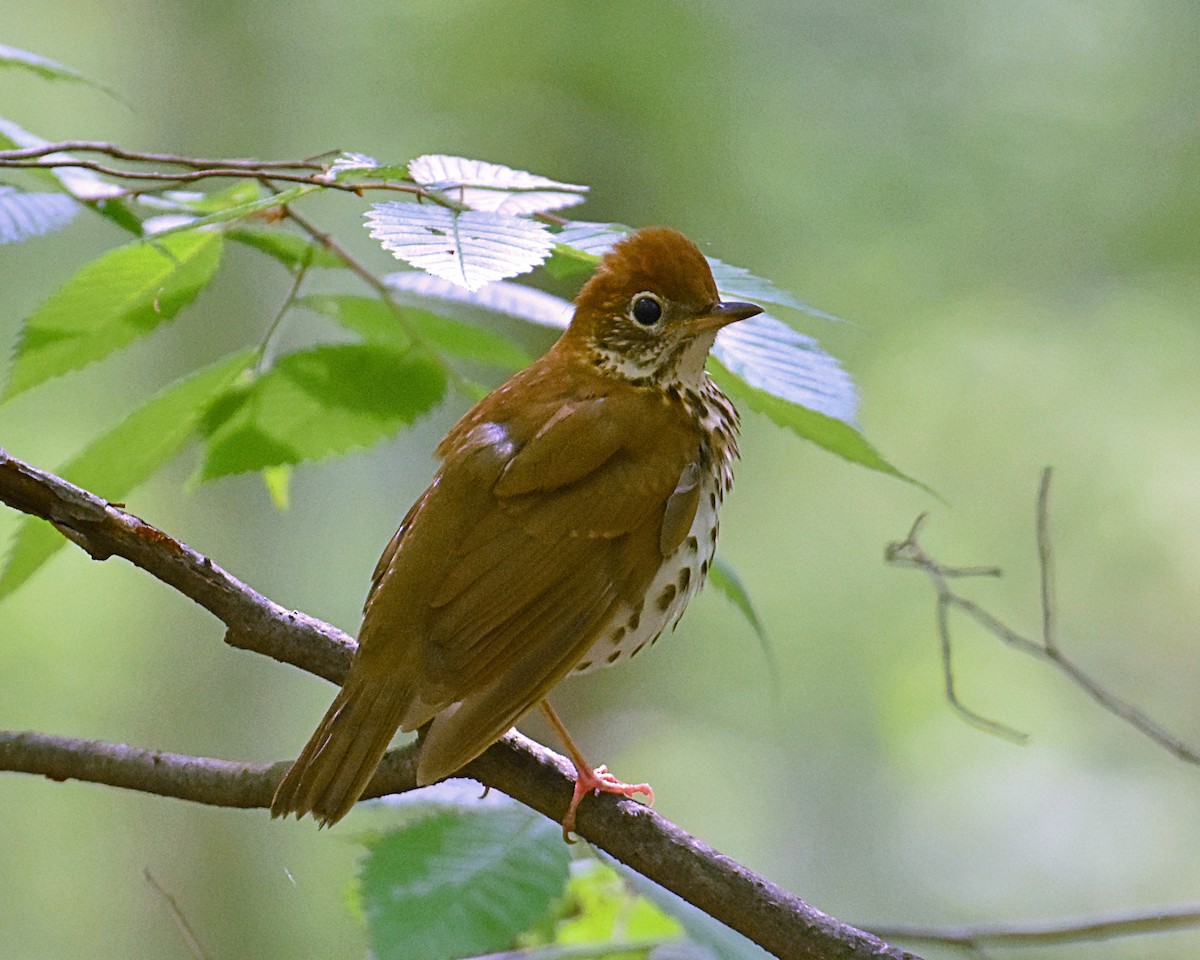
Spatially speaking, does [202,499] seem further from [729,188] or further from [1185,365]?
[1185,365]

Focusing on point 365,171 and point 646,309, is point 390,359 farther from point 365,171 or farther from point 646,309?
point 365,171

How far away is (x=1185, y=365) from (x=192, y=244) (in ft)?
20.4

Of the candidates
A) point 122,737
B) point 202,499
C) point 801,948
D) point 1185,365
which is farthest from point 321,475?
point 801,948

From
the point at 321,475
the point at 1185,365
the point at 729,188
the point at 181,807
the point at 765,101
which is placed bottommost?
the point at 181,807

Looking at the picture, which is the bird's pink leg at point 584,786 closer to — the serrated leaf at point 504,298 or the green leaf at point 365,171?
the serrated leaf at point 504,298

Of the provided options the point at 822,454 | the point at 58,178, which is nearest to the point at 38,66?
the point at 58,178

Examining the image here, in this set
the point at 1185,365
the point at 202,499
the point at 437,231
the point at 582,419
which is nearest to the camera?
the point at 437,231

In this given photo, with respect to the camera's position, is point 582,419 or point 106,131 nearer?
point 582,419

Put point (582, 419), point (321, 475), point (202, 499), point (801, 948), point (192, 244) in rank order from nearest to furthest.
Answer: point (801, 948) → point (192, 244) → point (582, 419) → point (202, 499) → point (321, 475)

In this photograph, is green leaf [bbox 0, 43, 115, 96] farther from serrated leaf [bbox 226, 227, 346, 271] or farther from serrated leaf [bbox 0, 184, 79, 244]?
Answer: serrated leaf [bbox 226, 227, 346, 271]

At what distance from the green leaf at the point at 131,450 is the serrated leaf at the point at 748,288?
2.82 ft

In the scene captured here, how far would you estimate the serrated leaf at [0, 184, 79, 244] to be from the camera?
1851mm

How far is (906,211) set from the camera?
23.0 ft

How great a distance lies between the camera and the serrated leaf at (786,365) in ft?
6.14
